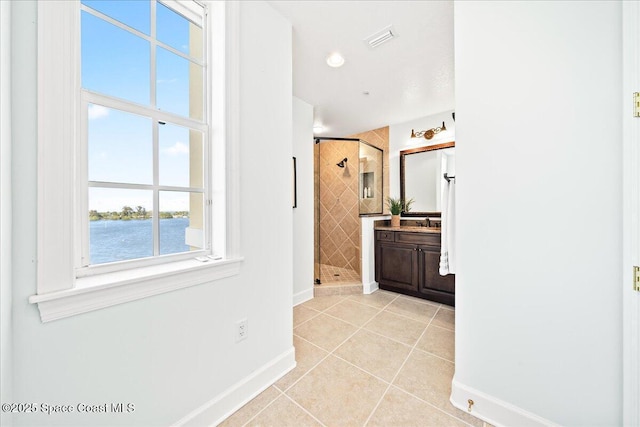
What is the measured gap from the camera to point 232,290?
137 cm

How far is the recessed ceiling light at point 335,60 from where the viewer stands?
2096 millimetres

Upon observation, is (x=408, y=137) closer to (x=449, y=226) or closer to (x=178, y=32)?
(x=449, y=226)

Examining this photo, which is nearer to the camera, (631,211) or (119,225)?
(631,211)

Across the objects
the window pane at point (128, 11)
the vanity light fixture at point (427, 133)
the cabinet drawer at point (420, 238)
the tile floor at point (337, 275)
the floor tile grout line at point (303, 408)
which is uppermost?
the vanity light fixture at point (427, 133)

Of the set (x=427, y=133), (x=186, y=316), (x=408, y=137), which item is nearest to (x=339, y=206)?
(x=408, y=137)

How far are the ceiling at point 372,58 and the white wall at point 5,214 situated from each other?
1368mm

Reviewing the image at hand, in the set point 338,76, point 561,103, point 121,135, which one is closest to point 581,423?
point 561,103

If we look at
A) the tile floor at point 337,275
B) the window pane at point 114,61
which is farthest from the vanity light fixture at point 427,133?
the window pane at point 114,61

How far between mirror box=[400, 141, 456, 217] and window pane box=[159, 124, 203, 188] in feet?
9.71

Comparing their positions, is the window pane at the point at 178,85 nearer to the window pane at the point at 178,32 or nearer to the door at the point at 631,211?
the window pane at the point at 178,32

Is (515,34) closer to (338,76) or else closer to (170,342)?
(338,76)

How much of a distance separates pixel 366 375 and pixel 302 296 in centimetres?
139

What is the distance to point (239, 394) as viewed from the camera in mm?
1374

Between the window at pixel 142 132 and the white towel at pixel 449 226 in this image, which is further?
the white towel at pixel 449 226
